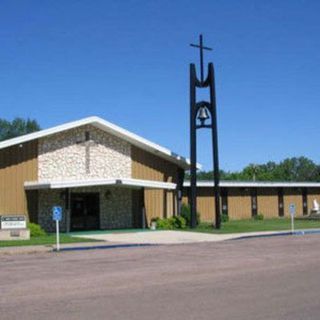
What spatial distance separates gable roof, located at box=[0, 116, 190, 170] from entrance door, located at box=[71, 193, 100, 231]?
3748mm

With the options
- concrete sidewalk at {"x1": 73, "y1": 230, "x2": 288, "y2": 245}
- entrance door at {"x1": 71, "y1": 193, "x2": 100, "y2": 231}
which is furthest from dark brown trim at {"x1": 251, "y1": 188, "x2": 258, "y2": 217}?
concrete sidewalk at {"x1": 73, "y1": 230, "x2": 288, "y2": 245}

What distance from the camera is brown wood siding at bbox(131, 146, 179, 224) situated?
37.2 m

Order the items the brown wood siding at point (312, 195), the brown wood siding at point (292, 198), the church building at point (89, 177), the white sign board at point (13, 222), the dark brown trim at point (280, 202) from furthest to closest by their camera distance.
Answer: the brown wood siding at point (312, 195)
the brown wood siding at point (292, 198)
the dark brown trim at point (280, 202)
the church building at point (89, 177)
the white sign board at point (13, 222)

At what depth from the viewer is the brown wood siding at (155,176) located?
122 ft

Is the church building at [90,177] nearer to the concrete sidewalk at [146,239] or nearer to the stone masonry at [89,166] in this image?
the stone masonry at [89,166]

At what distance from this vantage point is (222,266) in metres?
16.1

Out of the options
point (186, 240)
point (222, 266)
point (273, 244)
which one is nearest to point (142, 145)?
point (186, 240)

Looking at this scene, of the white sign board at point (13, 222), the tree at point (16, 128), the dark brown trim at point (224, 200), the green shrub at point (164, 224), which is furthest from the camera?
the tree at point (16, 128)

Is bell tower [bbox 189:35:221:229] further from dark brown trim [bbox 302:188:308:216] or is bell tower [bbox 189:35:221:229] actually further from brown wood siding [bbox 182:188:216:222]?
dark brown trim [bbox 302:188:308:216]

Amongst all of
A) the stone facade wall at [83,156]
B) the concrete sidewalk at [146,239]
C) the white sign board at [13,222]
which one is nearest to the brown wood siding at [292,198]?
the concrete sidewalk at [146,239]

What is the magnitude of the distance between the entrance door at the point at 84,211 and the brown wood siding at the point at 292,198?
23902 mm

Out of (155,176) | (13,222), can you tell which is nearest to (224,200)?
(155,176)

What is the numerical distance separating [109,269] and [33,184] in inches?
655

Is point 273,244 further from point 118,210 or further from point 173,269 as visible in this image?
point 118,210
